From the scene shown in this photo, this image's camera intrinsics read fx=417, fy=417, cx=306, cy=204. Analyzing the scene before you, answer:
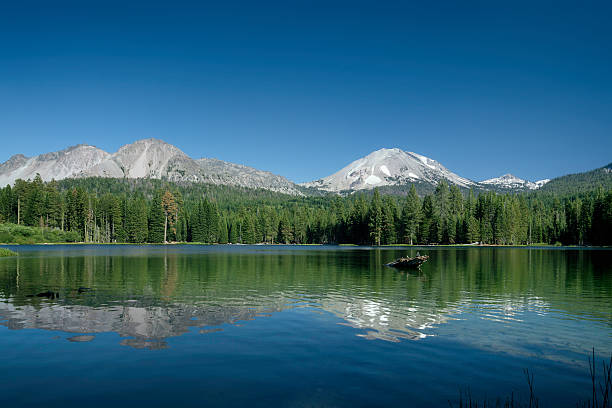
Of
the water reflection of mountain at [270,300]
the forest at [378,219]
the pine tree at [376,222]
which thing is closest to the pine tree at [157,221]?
the forest at [378,219]

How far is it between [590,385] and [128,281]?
37969mm

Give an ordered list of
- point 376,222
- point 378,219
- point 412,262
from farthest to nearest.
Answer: point 376,222
point 378,219
point 412,262

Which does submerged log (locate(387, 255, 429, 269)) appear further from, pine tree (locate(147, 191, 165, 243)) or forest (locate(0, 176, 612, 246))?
pine tree (locate(147, 191, 165, 243))

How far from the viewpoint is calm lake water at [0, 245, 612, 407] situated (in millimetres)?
12734

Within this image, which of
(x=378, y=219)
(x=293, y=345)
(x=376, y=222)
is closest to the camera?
(x=293, y=345)

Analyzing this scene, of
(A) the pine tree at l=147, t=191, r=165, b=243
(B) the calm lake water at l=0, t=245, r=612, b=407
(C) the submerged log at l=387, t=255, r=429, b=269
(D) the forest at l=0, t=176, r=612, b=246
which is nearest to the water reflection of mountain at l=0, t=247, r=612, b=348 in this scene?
(B) the calm lake water at l=0, t=245, r=612, b=407

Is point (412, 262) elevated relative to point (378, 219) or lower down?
lower down

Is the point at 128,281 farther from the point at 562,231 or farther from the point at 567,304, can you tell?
the point at 562,231

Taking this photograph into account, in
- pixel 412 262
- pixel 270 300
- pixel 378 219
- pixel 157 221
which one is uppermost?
pixel 378 219

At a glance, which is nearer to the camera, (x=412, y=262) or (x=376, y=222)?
(x=412, y=262)

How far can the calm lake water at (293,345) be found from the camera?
1273cm

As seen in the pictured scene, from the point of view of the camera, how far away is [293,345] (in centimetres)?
1822

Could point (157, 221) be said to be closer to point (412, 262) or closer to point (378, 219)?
point (378, 219)

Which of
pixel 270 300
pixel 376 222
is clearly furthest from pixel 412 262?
pixel 376 222
